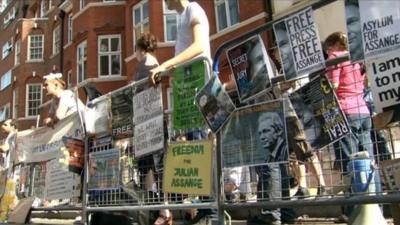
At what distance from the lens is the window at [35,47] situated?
3619 centimetres

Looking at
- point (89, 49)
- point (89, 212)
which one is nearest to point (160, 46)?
point (89, 49)

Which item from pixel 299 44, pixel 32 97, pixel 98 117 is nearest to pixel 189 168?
pixel 299 44

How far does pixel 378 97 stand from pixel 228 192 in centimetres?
154

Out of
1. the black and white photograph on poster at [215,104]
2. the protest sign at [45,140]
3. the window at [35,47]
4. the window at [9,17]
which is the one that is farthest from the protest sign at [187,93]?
the window at [9,17]

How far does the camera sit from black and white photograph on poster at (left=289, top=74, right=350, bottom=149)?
3.57m

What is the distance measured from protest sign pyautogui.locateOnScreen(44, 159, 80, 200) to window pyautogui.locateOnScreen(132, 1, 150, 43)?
1680 centimetres

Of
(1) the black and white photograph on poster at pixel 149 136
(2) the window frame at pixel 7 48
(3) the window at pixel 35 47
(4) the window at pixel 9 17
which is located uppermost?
(4) the window at pixel 9 17

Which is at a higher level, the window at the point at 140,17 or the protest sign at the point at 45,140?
the window at the point at 140,17

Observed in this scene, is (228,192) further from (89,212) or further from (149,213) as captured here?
(89,212)

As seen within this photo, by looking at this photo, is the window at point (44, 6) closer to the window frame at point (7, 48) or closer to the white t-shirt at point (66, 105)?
the window frame at point (7, 48)

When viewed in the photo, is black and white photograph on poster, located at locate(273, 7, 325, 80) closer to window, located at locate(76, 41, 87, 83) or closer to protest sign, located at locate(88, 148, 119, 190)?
protest sign, located at locate(88, 148, 119, 190)

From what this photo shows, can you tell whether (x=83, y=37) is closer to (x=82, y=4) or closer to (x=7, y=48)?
(x=82, y=4)

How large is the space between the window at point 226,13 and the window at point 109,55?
27.4 feet

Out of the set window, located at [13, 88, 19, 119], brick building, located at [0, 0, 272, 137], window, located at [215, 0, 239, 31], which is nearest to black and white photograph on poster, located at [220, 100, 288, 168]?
brick building, located at [0, 0, 272, 137]
